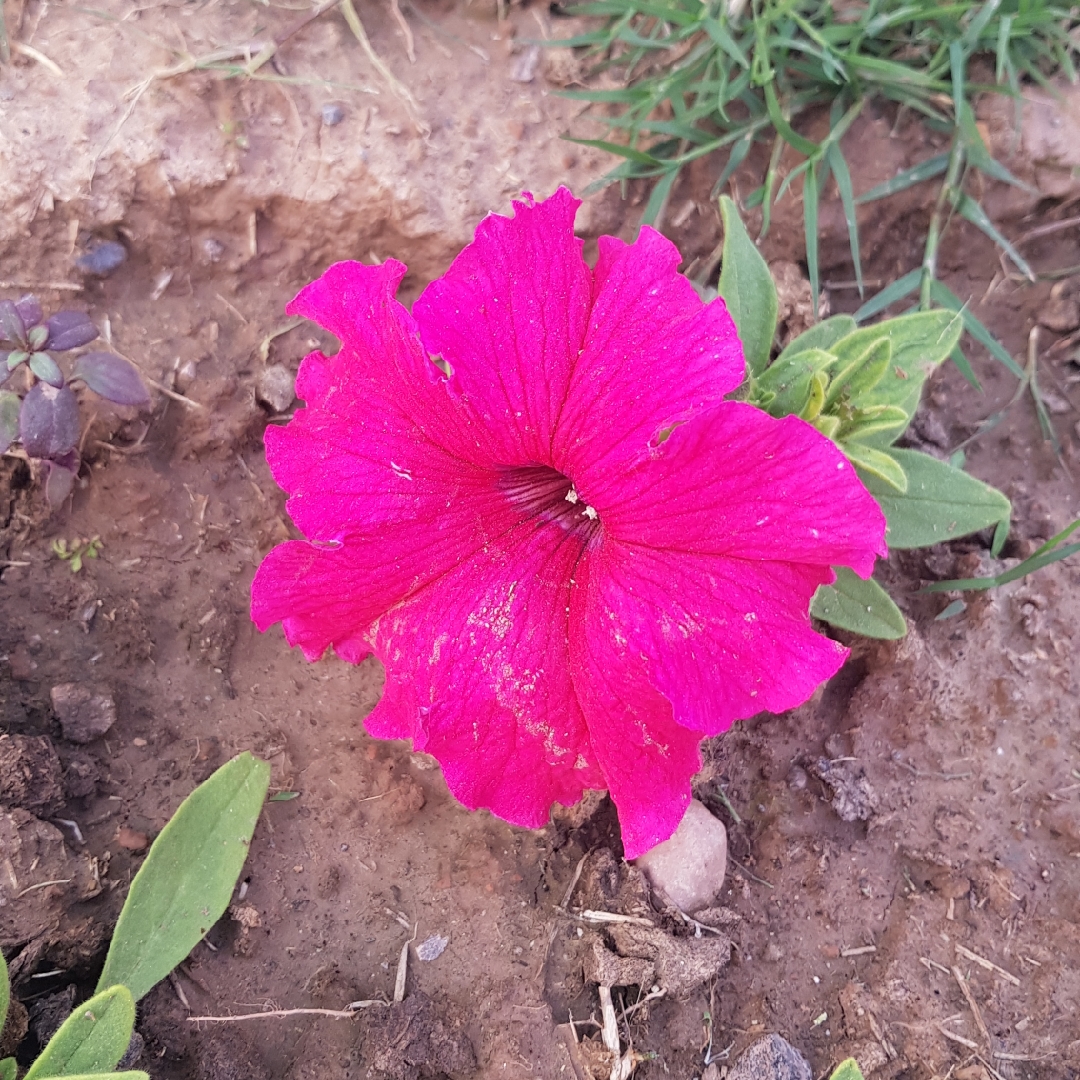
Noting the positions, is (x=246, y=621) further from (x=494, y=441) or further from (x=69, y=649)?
(x=494, y=441)

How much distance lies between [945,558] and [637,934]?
1.36 metres

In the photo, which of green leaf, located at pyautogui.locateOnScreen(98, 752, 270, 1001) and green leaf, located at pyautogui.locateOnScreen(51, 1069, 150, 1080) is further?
green leaf, located at pyautogui.locateOnScreen(98, 752, 270, 1001)

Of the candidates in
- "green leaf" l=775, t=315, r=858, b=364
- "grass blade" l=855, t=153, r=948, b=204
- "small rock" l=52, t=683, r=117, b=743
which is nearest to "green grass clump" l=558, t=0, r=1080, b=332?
"grass blade" l=855, t=153, r=948, b=204

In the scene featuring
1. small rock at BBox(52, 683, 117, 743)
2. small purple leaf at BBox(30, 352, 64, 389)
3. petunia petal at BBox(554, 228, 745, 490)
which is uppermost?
petunia petal at BBox(554, 228, 745, 490)

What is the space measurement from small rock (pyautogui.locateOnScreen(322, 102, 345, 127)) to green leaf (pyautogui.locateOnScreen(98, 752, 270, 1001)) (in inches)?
72.0

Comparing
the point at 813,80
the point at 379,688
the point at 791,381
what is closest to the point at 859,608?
the point at 791,381

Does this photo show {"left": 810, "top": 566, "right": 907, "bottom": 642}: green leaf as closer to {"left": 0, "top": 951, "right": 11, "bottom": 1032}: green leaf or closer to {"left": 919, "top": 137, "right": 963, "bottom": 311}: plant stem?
{"left": 919, "top": 137, "right": 963, "bottom": 311}: plant stem

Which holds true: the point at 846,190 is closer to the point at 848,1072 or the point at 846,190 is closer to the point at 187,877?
the point at 848,1072

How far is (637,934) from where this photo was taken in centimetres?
201

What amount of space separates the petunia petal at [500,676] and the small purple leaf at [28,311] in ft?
3.93

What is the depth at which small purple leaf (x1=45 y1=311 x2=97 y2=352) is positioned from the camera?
2.09 m

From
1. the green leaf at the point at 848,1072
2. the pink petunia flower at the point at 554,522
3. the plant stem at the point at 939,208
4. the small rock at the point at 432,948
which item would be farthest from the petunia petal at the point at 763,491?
the plant stem at the point at 939,208

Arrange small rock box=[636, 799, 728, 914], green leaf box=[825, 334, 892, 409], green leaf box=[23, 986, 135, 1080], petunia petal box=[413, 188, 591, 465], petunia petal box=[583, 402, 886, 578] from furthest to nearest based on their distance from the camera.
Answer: small rock box=[636, 799, 728, 914] → green leaf box=[825, 334, 892, 409] → green leaf box=[23, 986, 135, 1080] → petunia petal box=[413, 188, 591, 465] → petunia petal box=[583, 402, 886, 578]

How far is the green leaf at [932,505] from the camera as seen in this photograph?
2078 mm
